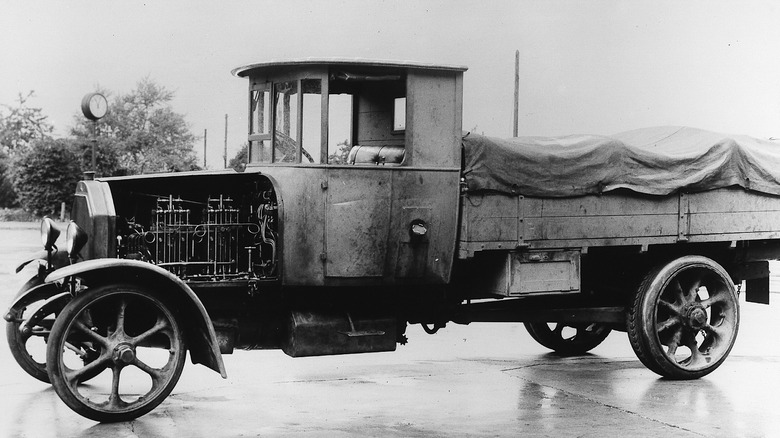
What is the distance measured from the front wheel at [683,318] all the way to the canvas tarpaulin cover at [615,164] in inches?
28.9

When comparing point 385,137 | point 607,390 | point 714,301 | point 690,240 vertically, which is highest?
point 385,137

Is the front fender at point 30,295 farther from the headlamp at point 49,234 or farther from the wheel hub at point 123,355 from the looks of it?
the wheel hub at point 123,355

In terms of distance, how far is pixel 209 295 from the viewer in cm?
667

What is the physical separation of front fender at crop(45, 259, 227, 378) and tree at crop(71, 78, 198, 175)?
131ft

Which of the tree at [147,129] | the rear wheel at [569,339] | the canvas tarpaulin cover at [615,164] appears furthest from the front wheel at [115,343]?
the tree at [147,129]

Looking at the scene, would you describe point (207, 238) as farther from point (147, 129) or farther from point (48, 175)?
point (147, 129)

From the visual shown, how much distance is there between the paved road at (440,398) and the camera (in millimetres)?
5949

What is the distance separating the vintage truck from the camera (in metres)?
6.29

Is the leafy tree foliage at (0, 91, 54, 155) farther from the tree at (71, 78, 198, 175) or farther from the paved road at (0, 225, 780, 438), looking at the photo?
the paved road at (0, 225, 780, 438)

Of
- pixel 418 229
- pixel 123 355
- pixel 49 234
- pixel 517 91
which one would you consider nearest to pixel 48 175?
pixel 517 91

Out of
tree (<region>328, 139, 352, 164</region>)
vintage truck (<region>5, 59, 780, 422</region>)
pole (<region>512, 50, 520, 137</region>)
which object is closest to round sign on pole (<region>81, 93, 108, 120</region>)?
pole (<region>512, 50, 520, 137</region>)

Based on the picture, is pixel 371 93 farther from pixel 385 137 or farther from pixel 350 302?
pixel 350 302

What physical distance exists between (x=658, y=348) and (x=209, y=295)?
12.0ft

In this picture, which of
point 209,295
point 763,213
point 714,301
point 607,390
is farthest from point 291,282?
point 763,213
